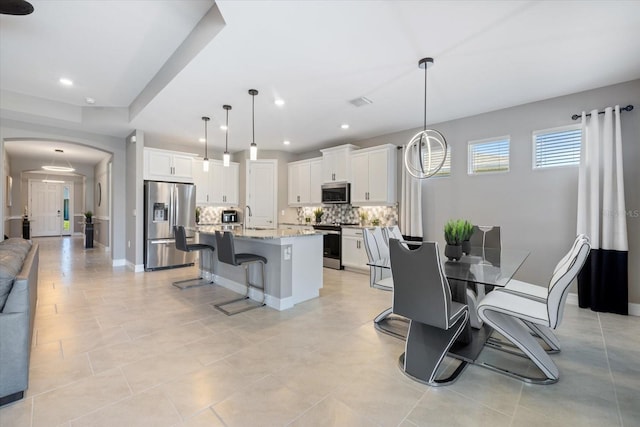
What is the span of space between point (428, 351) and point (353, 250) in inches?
142

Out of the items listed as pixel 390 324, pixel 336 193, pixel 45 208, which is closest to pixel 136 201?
pixel 336 193

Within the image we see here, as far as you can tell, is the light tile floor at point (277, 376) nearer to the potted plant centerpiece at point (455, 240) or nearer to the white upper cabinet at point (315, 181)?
the potted plant centerpiece at point (455, 240)

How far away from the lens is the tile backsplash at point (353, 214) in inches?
225

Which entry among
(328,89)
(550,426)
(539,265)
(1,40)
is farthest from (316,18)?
(539,265)

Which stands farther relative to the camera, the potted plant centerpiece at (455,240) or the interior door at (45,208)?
the interior door at (45,208)

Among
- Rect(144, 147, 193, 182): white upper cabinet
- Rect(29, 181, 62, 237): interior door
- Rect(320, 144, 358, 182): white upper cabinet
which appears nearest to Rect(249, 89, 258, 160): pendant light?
Rect(320, 144, 358, 182): white upper cabinet

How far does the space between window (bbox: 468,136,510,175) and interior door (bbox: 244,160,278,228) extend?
4.34m

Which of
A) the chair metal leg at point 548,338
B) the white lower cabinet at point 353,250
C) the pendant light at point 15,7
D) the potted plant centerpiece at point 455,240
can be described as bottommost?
the chair metal leg at point 548,338

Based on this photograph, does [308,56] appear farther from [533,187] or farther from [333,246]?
[333,246]

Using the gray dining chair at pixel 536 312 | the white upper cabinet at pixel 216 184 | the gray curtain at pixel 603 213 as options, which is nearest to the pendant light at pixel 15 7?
the gray dining chair at pixel 536 312

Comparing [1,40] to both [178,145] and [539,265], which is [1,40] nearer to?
[178,145]

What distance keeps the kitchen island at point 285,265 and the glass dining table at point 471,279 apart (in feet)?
3.65

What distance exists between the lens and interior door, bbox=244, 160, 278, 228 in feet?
23.4

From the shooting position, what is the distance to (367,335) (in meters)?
2.84
